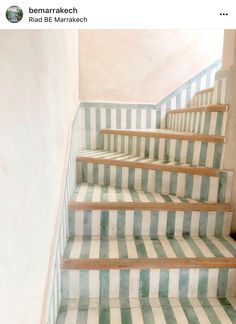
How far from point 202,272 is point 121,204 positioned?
570 millimetres

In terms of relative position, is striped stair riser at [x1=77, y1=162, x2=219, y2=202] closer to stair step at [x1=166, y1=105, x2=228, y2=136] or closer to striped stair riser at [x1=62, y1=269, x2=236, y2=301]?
stair step at [x1=166, y1=105, x2=228, y2=136]

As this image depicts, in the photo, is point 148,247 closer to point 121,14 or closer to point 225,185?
point 225,185

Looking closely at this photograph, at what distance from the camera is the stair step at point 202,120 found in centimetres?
182

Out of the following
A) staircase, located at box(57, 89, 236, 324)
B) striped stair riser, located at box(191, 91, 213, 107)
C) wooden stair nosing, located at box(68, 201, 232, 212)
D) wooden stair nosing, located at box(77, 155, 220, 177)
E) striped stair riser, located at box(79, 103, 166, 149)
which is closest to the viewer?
staircase, located at box(57, 89, 236, 324)

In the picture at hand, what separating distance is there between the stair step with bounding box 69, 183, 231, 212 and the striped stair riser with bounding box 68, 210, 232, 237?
3 cm

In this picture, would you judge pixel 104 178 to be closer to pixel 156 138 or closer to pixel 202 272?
pixel 156 138

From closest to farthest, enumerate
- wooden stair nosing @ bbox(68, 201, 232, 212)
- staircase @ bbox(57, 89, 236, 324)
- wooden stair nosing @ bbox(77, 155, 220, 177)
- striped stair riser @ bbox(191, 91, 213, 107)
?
staircase @ bbox(57, 89, 236, 324) < wooden stair nosing @ bbox(68, 201, 232, 212) < wooden stair nosing @ bbox(77, 155, 220, 177) < striped stair riser @ bbox(191, 91, 213, 107)

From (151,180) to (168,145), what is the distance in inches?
13.8

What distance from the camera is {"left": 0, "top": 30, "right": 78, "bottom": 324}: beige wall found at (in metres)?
0.60

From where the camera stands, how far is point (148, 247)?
1534mm

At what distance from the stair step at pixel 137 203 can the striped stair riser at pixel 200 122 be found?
51 cm

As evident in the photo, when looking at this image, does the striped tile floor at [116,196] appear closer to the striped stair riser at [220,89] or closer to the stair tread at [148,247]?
the stair tread at [148,247]

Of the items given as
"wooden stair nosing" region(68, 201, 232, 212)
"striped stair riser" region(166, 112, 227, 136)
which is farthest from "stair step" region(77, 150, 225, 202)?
"striped stair riser" region(166, 112, 227, 136)

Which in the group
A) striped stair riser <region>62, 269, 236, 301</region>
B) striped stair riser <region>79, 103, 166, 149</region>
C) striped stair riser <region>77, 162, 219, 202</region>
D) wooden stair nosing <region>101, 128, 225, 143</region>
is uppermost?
striped stair riser <region>79, 103, 166, 149</region>
